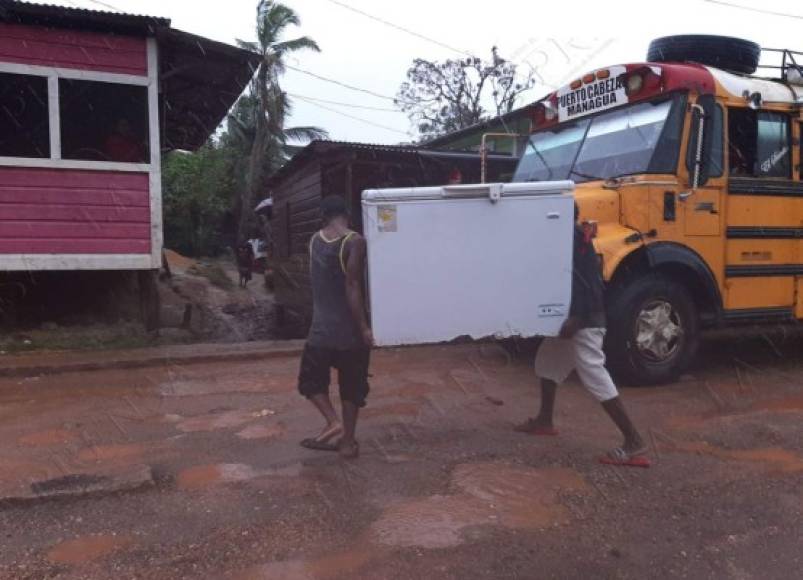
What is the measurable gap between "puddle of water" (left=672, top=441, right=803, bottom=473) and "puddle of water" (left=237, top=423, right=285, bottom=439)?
9.06ft

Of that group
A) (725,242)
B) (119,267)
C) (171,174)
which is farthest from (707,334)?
(171,174)

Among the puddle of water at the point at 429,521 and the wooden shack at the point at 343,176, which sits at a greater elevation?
the wooden shack at the point at 343,176

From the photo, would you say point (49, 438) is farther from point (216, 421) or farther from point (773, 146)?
point (773, 146)

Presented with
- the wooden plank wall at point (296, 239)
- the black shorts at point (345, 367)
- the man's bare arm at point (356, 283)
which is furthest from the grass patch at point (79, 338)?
the man's bare arm at point (356, 283)

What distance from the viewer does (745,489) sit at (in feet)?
13.6

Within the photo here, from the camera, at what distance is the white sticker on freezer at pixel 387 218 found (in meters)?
4.14

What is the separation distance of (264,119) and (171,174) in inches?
208

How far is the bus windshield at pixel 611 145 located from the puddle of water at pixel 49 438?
16.0 feet

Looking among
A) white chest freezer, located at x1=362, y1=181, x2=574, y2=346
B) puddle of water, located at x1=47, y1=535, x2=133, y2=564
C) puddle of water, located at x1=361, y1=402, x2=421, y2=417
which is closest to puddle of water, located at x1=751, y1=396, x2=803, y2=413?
white chest freezer, located at x1=362, y1=181, x2=574, y2=346

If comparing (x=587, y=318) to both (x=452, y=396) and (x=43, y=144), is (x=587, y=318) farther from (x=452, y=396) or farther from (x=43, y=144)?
(x=43, y=144)

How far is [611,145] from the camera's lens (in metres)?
6.61

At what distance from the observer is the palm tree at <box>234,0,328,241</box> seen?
87.7ft

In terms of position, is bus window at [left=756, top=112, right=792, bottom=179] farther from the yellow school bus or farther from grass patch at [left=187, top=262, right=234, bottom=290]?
grass patch at [left=187, top=262, right=234, bottom=290]

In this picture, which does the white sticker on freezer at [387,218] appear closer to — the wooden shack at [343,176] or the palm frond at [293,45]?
the wooden shack at [343,176]
